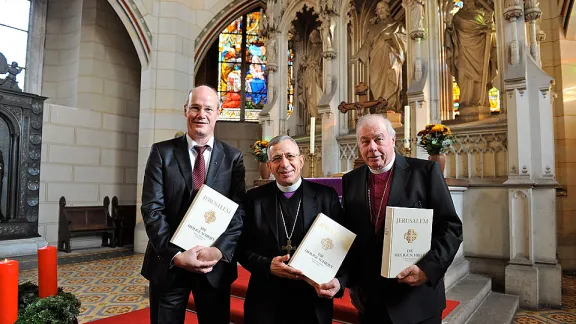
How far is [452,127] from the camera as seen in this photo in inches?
202

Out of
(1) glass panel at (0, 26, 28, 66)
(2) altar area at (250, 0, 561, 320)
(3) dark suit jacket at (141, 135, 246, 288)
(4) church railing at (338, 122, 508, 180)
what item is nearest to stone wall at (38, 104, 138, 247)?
(1) glass panel at (0, 26, 28, 66)

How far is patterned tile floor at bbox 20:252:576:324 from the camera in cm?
374

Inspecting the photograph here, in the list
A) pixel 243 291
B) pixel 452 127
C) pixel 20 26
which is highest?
pixel 20 26

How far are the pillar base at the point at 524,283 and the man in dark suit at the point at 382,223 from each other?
309cm

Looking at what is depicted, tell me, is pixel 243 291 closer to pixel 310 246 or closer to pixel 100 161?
pixel 310 246

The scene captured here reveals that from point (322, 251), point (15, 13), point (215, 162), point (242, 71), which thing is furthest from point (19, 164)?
point (322, 251)

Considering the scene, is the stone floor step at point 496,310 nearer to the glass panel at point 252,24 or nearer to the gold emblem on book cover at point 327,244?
the gold emblem on book cover at point 327,244

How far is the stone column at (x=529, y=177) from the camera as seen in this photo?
13.7 feet

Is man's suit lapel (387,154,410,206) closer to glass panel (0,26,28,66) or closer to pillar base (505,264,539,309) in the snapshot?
pillar base (505,264,539,309)

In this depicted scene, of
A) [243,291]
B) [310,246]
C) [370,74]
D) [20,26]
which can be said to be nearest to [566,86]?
[370,74]

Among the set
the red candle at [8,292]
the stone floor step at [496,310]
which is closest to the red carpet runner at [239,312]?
the stone floor step at [496,310]

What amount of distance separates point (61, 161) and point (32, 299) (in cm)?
639

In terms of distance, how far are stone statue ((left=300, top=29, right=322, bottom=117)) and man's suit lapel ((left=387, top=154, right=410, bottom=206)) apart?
5366 millimetres

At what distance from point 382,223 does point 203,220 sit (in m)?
0.76
